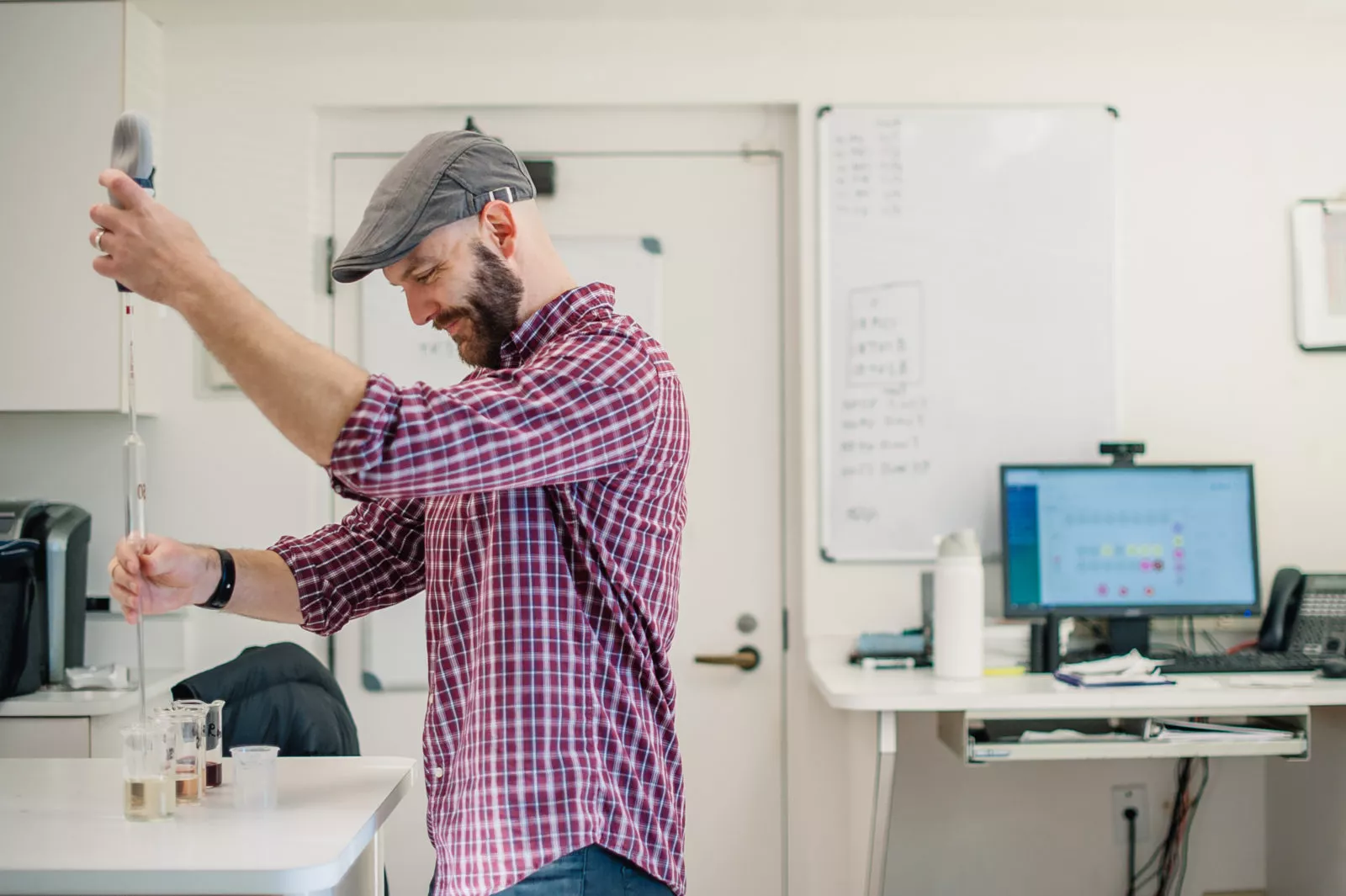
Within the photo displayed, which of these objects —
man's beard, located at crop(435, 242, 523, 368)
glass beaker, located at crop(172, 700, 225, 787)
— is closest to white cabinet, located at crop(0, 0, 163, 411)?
glass beaker, located at crop(172, 700, 225, 787)

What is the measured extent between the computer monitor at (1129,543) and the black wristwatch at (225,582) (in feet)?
5.94

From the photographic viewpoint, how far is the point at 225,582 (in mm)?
1312

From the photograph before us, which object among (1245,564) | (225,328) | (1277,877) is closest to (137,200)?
(225,328)

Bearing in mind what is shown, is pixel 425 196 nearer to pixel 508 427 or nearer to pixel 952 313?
pixel 508 427

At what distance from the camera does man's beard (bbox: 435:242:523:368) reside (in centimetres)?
121

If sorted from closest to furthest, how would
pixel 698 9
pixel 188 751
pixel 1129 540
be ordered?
pixel 188 751
pixel 1129 540
pixel 698 9

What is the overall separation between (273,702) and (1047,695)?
1463 millimetres

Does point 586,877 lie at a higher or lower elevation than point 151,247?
lower

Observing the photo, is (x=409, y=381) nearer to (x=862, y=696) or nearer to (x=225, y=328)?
(x=862, y=696)

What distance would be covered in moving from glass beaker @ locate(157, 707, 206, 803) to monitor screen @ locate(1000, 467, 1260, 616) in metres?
1.80

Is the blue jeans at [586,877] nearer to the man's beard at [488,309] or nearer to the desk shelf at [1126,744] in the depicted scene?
the man's beard at [488,309]

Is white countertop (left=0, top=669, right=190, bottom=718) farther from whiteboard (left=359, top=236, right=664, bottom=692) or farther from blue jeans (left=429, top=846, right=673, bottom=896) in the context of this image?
blue jeans (left=429, top=846, right=673, bottom=896)

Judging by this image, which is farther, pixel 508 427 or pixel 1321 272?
pixel 1321 272

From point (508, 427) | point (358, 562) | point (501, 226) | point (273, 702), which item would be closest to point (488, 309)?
point (501, 226)
